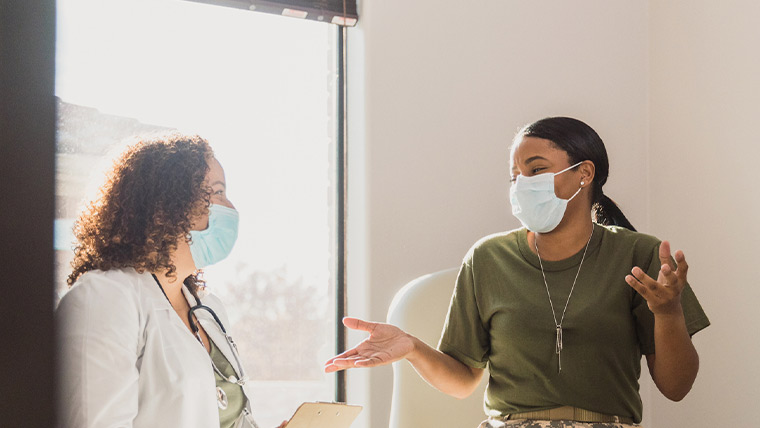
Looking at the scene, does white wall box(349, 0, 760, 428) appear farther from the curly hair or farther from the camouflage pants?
the curly hair

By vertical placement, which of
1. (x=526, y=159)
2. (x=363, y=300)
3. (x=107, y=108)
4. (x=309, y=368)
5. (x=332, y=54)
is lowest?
(x=309, y=368)

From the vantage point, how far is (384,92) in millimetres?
2324

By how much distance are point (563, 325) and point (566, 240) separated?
0.75 ft

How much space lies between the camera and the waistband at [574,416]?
1587 millimetres

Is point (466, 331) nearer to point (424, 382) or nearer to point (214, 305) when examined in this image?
point (424, 382)

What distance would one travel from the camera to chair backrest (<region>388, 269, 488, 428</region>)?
73.1 inches

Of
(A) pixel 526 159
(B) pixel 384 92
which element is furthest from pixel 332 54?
(A) pixel 526 159

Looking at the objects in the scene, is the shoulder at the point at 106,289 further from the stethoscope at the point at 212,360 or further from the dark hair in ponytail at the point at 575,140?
the dark hair in ponytail at the point at 575,140

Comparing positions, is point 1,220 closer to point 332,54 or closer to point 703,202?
point 332,54

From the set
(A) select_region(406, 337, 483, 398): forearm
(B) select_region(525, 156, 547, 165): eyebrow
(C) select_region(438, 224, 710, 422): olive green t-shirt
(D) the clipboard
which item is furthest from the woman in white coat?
(B) select_region(525, 156, 547, 165): eyebrow

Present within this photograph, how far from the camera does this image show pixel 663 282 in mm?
1395

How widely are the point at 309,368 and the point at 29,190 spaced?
84.1 inches

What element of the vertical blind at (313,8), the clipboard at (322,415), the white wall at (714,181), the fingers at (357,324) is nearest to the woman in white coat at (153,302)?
the clipboard at (322,415)

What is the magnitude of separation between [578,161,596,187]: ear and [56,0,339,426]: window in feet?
3.12
